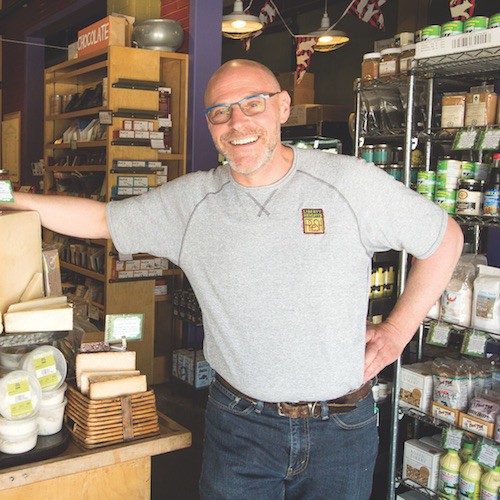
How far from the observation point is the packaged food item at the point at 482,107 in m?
3.10

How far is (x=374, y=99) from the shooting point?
372cm

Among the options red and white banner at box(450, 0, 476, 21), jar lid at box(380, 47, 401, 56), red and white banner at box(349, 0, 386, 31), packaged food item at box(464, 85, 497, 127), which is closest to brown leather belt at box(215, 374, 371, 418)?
packaged food item at box(464, 85, 497, 127)

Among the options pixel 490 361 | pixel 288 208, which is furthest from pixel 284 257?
pixel 490 361

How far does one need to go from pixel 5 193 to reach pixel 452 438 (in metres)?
2.39

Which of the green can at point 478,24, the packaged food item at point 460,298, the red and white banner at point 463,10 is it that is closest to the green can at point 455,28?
the green can at point 478,24

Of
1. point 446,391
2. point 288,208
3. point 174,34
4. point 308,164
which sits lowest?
point 446,391

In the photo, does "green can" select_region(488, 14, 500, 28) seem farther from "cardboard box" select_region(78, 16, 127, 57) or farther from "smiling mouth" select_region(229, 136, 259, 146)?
"cardboard box" select_region(78, 16, 127, 57)

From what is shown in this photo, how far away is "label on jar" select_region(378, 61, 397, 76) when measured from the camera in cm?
353

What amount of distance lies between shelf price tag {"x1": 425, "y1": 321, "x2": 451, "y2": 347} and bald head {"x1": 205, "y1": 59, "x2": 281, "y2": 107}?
166 centimetres

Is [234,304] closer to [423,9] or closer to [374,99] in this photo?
[374,99]

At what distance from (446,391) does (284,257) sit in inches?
64.8

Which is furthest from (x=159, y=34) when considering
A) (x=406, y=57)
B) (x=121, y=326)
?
(x=121, y=326)

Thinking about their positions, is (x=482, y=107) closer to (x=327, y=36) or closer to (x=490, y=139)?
(x=490, y=139)

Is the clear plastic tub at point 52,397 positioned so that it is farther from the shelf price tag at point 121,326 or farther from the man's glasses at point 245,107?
the man's glasses at point 245,107
